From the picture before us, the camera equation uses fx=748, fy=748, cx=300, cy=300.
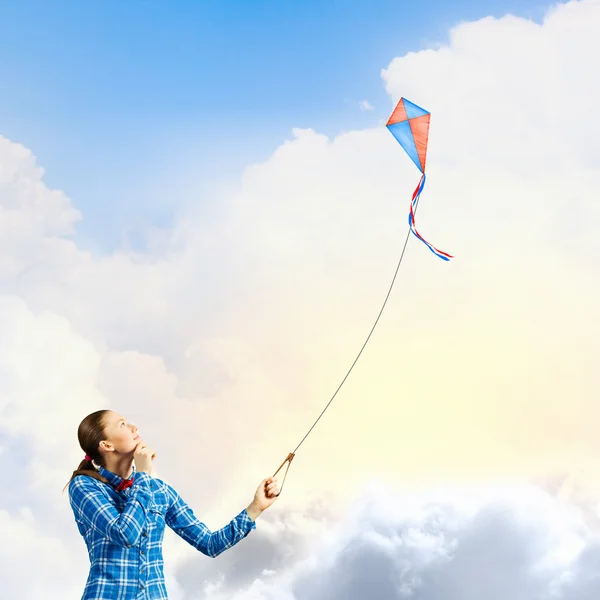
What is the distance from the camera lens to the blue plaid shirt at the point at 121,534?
2135 mm

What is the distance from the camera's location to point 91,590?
2.14 meters

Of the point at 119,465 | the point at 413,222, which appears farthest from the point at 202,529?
the point at 413,222

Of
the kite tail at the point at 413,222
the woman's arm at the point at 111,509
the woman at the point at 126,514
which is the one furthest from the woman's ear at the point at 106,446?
the kite tail at the point at 413,222

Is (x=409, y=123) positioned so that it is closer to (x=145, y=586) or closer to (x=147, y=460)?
(x=147, y=460)

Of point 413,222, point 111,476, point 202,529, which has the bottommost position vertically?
point 202,529

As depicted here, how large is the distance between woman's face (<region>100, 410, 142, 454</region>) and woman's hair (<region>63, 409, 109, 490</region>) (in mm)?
16

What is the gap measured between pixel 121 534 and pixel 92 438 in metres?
0.34

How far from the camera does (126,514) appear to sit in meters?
2.14

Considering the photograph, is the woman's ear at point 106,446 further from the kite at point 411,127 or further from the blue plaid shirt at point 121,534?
the kite at point 411,127

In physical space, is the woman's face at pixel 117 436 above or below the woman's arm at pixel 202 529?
above

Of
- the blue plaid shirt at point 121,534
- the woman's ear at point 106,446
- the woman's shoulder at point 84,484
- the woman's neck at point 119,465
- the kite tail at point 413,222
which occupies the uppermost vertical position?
the kite tail at point 413,222

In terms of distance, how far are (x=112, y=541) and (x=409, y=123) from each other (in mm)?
2963

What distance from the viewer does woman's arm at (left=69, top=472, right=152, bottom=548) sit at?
83.7 inches

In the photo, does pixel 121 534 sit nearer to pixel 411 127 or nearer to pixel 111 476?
pixel 111 476
